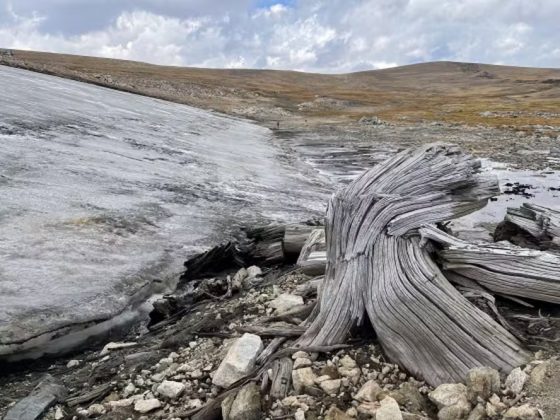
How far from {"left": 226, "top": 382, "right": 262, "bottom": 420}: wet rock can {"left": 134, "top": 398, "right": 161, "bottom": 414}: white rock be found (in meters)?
0.82

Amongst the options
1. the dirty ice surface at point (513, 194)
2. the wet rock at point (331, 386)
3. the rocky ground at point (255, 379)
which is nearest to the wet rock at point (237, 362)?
the rocky ground at point (255, 379)

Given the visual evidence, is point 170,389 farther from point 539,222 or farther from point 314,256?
point 539,222

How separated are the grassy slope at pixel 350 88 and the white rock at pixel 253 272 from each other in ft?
136

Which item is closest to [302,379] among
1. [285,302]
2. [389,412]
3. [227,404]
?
[227,404]

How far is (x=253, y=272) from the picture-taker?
891 centimetres

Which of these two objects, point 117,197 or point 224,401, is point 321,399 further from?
point 117,197

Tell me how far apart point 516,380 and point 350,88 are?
13385 cm

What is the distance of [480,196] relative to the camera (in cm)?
619

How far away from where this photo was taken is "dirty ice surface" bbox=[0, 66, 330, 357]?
8.21 m

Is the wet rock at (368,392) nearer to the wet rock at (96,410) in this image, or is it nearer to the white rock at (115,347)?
the wet rock at (96,410)

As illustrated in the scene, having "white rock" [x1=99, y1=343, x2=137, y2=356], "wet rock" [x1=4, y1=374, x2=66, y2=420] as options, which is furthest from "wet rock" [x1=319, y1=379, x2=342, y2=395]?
"white rock" [x1=99, y1=343, x2=137, y2=356]

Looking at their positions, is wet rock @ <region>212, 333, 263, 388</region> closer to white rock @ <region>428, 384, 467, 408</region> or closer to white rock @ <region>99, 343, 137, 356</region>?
white rock @ <region>428, 384, 467, 408</region>

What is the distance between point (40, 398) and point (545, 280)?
4.70 metres

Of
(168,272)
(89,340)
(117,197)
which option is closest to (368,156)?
(117,197)
